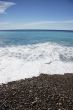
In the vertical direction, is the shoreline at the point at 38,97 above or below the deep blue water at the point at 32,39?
below

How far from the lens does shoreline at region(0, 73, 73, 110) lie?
594 cm

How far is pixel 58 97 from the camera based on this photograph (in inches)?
257

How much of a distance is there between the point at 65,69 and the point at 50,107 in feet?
20.3

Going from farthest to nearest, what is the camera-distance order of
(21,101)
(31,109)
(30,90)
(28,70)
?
1. (28,70)
2. (30,90)
3. (21,101)
4. (31,109)

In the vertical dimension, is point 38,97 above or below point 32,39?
below

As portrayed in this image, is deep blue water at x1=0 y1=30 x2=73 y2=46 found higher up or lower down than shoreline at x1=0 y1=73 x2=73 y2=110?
higher up

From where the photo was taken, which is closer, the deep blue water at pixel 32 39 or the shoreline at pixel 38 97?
the shoreline at pixel 38 97

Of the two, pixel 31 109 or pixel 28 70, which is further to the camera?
pixel 28 70

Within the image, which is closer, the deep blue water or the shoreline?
the shoreline

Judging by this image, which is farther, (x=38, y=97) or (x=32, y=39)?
(x=32, y=39)

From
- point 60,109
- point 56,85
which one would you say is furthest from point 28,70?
point 60,109

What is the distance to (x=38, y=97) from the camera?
648cm

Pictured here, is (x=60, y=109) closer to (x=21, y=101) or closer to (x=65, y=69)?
(x=21, y=101)

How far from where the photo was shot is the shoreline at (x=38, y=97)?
594cm
